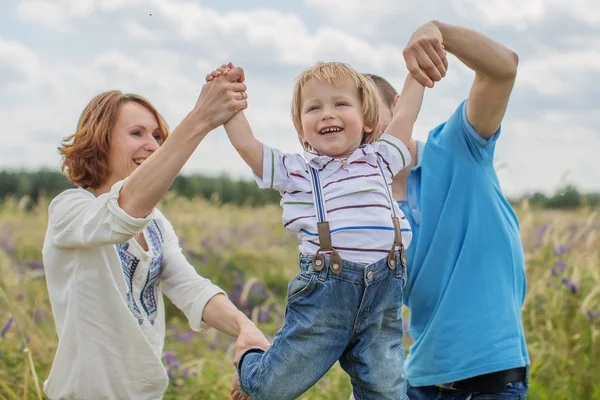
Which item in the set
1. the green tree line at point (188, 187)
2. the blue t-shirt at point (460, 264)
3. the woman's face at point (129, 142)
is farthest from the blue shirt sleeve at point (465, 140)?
the green tree line at point (188, 187)

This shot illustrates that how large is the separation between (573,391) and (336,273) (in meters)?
2.55

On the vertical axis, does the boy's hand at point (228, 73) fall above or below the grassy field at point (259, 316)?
above

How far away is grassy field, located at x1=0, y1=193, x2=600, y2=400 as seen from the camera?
399 cm

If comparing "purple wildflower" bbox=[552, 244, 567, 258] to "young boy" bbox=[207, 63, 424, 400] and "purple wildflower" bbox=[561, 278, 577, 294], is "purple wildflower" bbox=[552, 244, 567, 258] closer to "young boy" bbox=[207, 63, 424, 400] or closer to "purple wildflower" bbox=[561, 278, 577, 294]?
"purple wildflower" bbox=[561, 278, 577, 294]

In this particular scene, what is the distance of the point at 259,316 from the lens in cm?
630

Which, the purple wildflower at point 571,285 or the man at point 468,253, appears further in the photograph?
the purple wildflower at point 571,285

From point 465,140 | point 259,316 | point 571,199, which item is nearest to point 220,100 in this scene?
point 465,140

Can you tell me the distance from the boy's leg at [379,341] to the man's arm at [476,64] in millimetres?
682

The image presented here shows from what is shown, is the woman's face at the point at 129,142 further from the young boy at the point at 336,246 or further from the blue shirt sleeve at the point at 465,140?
the blue shirt sleeve at the point at 465,140

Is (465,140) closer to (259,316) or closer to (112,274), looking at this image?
(112,274)

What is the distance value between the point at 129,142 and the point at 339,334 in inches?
45.9

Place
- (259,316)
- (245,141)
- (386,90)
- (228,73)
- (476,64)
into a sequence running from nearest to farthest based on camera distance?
(245,141) < (228,73) < (476,64) < (386,90) < (259,316)

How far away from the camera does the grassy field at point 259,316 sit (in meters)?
3.99

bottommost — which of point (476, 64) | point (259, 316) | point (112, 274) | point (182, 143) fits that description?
point (259, 316)
